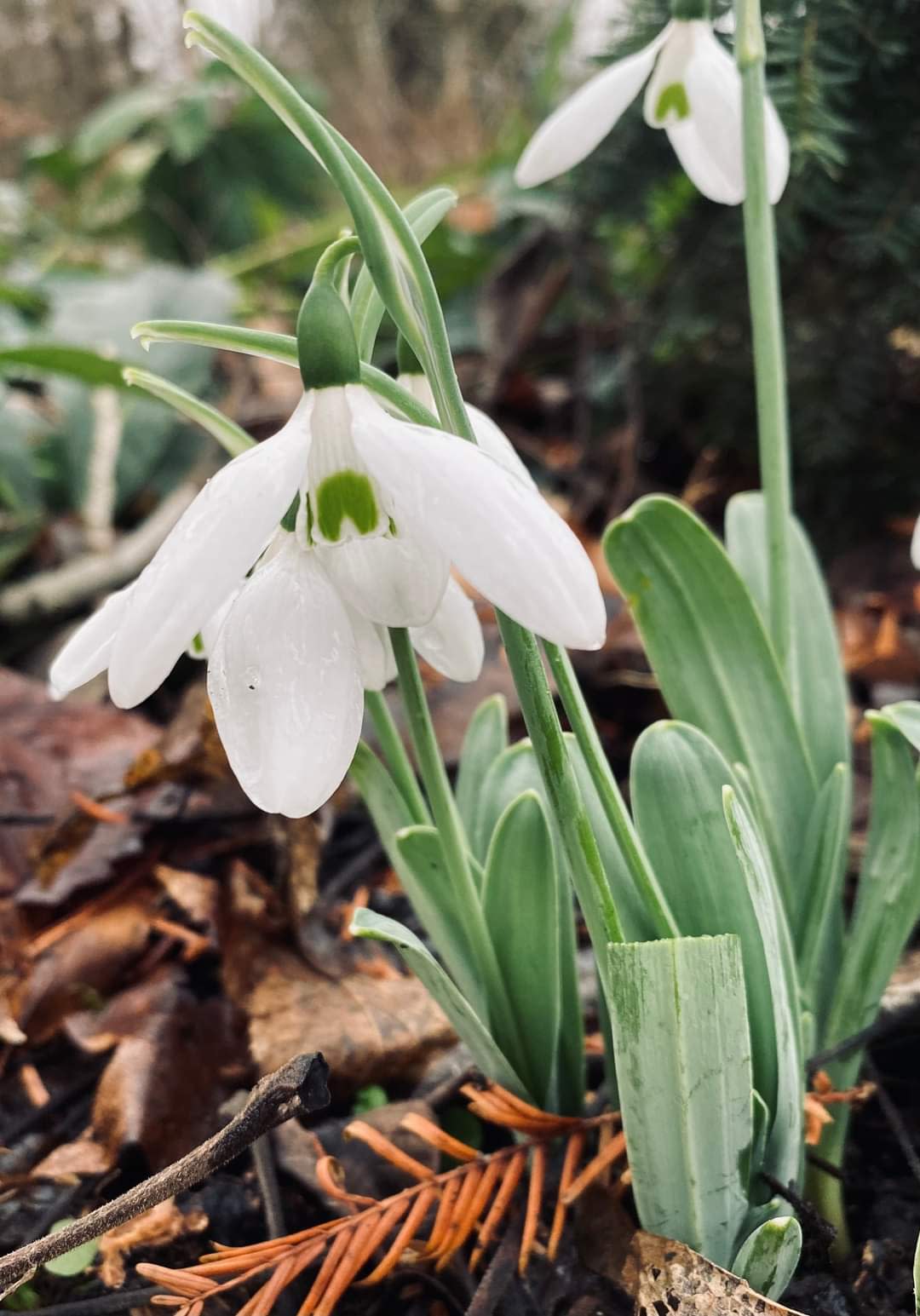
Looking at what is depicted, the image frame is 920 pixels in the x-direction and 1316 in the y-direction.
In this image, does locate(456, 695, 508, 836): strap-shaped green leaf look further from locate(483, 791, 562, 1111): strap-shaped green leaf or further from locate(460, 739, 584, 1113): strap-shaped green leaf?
locate(483, 791, 562, 1111): strap-shaped green leaf

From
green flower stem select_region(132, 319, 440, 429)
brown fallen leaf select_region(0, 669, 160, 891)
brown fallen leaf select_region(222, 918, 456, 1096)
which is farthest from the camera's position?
brown fallen leaf select_region(0, 669, 160, 891)

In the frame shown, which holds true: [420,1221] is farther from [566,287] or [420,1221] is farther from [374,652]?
[566,287]

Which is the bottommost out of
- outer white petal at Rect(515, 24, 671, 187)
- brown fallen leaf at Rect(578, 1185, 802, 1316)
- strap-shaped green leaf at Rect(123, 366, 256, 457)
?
brown fallen leaf at Rect(578, 1185, 802, 1316)

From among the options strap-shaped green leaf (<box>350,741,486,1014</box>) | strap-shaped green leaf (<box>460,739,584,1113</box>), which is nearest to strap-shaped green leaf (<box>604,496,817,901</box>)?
strap-shaped green leaf (<box>460,739,584,1113</box>)

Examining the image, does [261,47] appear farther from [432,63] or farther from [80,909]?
[80,909]

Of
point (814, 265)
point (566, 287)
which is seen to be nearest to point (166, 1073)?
point (814, 265)
